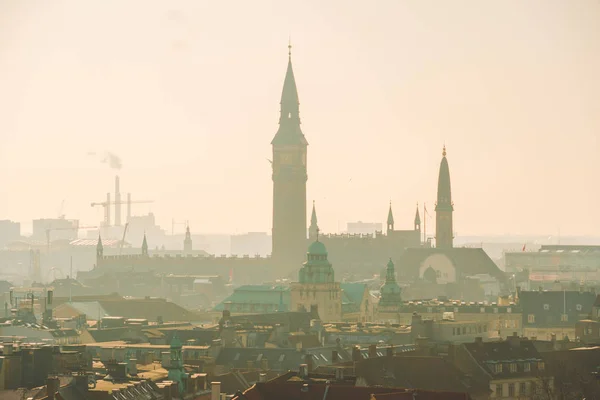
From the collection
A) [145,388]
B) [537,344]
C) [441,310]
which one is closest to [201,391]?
[145,388]

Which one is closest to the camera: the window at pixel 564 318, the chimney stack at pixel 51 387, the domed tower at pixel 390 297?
the chimney stack at pixel 51 387

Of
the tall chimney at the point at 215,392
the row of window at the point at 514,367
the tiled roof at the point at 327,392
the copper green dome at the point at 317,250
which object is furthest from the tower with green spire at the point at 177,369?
the copper green dome at the point at 317,250

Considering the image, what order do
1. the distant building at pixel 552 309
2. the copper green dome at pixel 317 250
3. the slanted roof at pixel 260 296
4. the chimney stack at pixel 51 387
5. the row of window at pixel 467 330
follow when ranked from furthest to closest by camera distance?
the slanted roof at pixel 260 296
the copper green dome at pixel 317 250
the distant building at pixel 552 309
the row of window at pixel 467 330
the chimney stack at pixel 51 387

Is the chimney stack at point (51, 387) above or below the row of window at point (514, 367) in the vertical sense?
below

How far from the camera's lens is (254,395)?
69.6 meters

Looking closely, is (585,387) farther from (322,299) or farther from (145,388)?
(322,299)

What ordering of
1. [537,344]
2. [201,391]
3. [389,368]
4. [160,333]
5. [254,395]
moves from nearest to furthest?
[254,395]
[201,391]
[389,368]
[537,344]
[160,333]

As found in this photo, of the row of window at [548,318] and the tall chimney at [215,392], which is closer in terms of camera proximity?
the tall chimney at [215,392]

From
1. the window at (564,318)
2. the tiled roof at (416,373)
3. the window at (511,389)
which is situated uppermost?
the window at (564,318)

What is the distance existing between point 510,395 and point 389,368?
637 centimetres

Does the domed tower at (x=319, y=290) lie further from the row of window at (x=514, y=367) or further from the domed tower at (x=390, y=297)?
the row of window at (x=514, y=367)

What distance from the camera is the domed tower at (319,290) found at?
545 feet

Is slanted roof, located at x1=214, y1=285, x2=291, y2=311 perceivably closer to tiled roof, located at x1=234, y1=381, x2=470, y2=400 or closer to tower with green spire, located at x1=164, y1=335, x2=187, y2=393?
tower with green spire, located at x1=164, y1=335, x2=187, y2=393

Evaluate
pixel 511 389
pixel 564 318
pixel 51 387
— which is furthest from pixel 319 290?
pixel 51 387
